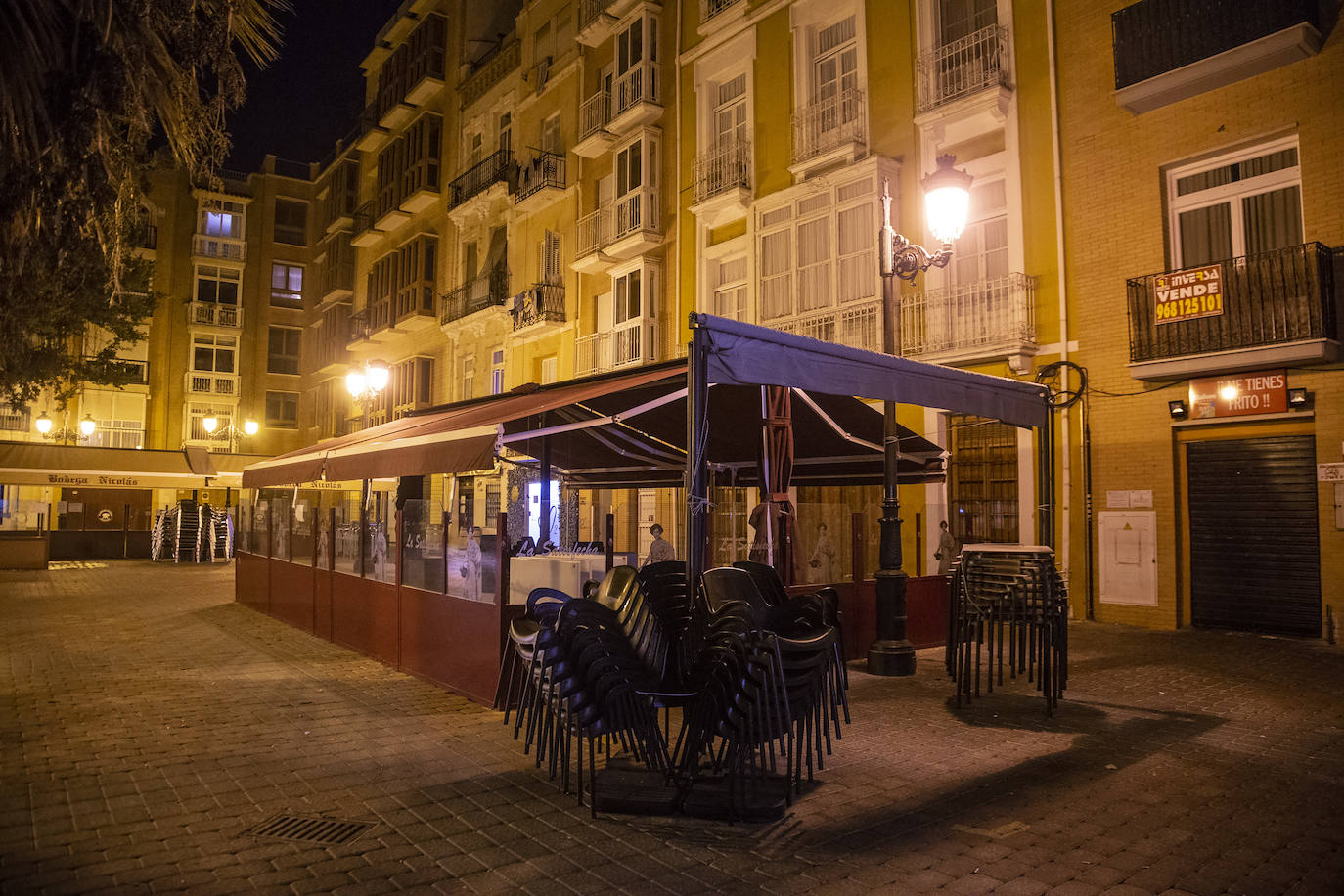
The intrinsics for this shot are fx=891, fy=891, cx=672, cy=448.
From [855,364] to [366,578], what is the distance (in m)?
6.58

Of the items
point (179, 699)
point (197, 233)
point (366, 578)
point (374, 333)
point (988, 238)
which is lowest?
point (179, 699)

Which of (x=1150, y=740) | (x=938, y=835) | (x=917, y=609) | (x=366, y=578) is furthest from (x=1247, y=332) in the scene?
(x=366, y=578)

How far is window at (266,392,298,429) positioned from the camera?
4088 cm

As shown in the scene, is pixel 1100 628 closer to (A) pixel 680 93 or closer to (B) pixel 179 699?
(B) pixel 179 699

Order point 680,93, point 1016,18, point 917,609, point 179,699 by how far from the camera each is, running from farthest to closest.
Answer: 1. point 680,93
2. point 1016,18
3. point 917,609
4. point 179,699

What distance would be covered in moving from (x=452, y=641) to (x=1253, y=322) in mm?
10435

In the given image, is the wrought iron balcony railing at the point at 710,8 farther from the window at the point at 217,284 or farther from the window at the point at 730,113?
the window at the point at 217,284

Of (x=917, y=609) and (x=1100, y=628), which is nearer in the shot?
(x=917, y=609)

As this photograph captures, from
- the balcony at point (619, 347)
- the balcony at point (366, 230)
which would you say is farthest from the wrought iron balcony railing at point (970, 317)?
the balcony at point (366, 230)

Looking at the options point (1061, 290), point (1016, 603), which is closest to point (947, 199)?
point (1016, 603)

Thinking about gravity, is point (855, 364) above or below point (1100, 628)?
above

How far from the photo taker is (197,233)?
1565 inches

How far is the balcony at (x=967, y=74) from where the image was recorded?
46.2 feet

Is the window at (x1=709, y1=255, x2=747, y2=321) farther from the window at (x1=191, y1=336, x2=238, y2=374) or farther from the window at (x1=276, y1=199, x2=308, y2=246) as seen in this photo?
the window at (x1=276, y1=199, x2=308, y2=246)
